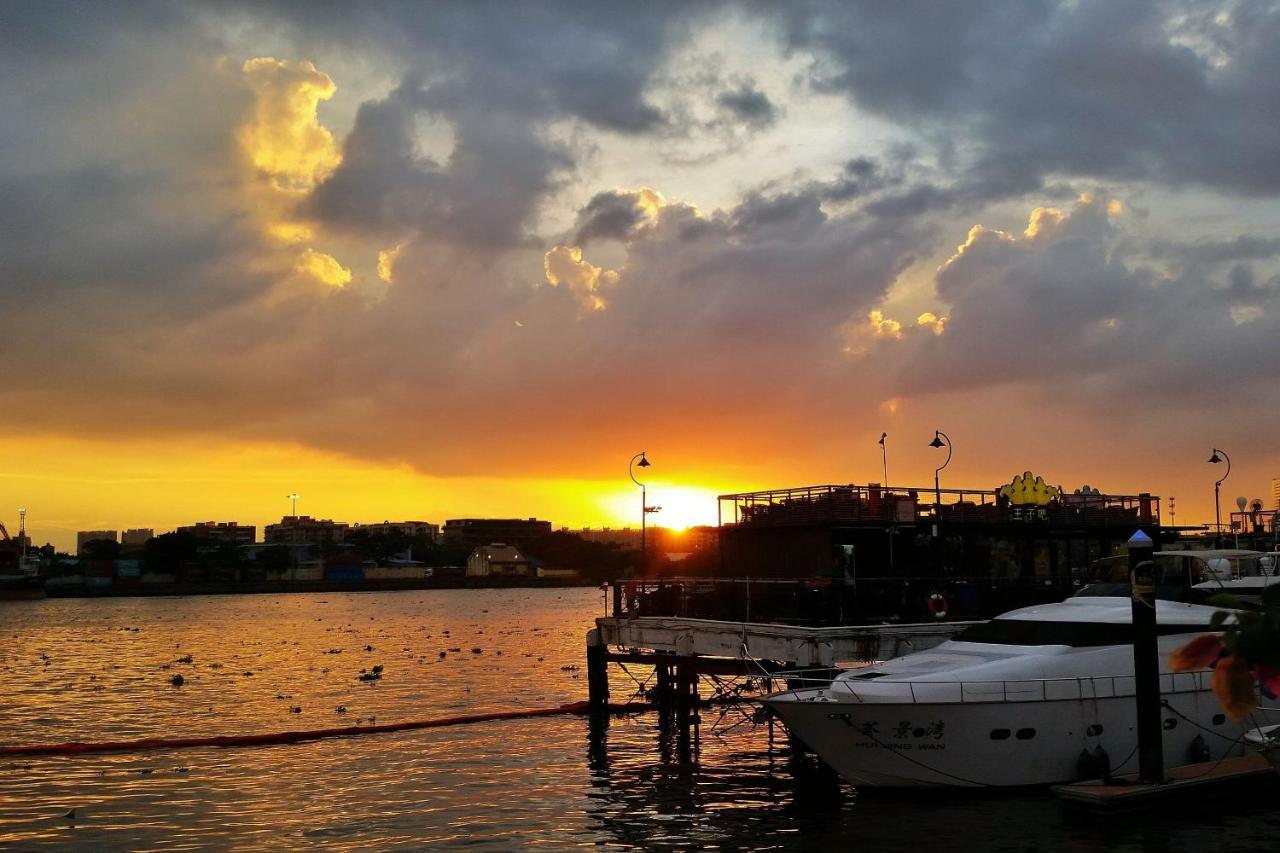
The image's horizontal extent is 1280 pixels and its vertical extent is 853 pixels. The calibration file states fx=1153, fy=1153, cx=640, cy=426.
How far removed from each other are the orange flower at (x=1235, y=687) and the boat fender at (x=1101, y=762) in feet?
66.3

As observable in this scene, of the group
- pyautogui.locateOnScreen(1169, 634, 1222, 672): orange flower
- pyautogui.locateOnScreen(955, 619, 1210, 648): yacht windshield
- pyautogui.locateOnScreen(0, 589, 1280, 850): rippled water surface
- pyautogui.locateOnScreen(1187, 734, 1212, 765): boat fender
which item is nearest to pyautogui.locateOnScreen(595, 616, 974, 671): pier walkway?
pyautogui.locateOnScreen(0, 589, 1280, 850): rippled water surface

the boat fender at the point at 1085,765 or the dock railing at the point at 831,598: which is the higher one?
the dock railing at the point at 831,598

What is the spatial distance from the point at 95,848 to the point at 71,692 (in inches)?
1400

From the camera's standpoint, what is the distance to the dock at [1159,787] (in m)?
20.5

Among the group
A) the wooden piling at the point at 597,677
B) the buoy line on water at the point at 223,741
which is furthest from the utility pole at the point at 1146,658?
the buoy line on water at the point at 223,741

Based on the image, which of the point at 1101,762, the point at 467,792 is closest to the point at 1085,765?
the point at 1101,762

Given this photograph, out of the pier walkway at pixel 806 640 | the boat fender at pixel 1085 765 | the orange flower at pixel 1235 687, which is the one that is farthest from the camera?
the pier walkway at pixel 806 640

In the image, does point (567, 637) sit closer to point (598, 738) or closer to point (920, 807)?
point (598, 738)

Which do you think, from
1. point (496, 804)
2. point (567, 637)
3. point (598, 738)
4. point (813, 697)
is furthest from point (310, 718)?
point (567, 637)

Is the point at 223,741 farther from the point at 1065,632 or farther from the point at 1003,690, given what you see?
the point at 1065,632

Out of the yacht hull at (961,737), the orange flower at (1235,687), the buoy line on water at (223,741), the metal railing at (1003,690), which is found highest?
the orange flower at (1235,687)

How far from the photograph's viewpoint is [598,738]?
114 feet

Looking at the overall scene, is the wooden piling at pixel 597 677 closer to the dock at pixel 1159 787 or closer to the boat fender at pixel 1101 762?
the boat fender at pixel 1101 762

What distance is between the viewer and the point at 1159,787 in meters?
20.8
